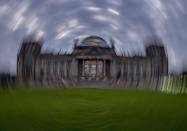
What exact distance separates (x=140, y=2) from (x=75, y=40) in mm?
702

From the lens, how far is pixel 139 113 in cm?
125

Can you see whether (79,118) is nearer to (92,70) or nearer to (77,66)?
(77,66)

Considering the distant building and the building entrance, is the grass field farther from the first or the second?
the building entrance

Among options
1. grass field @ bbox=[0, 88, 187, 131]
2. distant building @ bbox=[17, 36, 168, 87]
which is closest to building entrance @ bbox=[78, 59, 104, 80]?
distant building @ bbox=[17, 36, 168, 87]

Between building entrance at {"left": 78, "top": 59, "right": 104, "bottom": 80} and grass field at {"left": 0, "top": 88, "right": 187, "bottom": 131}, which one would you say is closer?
grass field at {"left": 0, "top": 88, "right": 187, "bottom": 131}

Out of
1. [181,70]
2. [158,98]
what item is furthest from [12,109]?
[181,70]

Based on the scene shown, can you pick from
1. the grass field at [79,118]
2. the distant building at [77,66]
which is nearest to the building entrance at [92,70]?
the distant building at [77,66]

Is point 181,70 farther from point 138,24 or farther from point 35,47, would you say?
→ point 35,47

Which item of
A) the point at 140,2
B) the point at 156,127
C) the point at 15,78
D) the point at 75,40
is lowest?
the point at 156,127

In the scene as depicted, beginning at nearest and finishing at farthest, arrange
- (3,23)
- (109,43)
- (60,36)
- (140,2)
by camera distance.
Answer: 1. (3,23)
2. (140,2)
3. (60,36)
4. (109,43)

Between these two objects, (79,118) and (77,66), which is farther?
(77,66)

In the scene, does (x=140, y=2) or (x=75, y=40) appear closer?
(x=140, y=2)

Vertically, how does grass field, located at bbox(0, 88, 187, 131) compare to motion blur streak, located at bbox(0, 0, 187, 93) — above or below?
below

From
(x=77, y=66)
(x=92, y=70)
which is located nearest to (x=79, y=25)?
(x=77, y=66)
